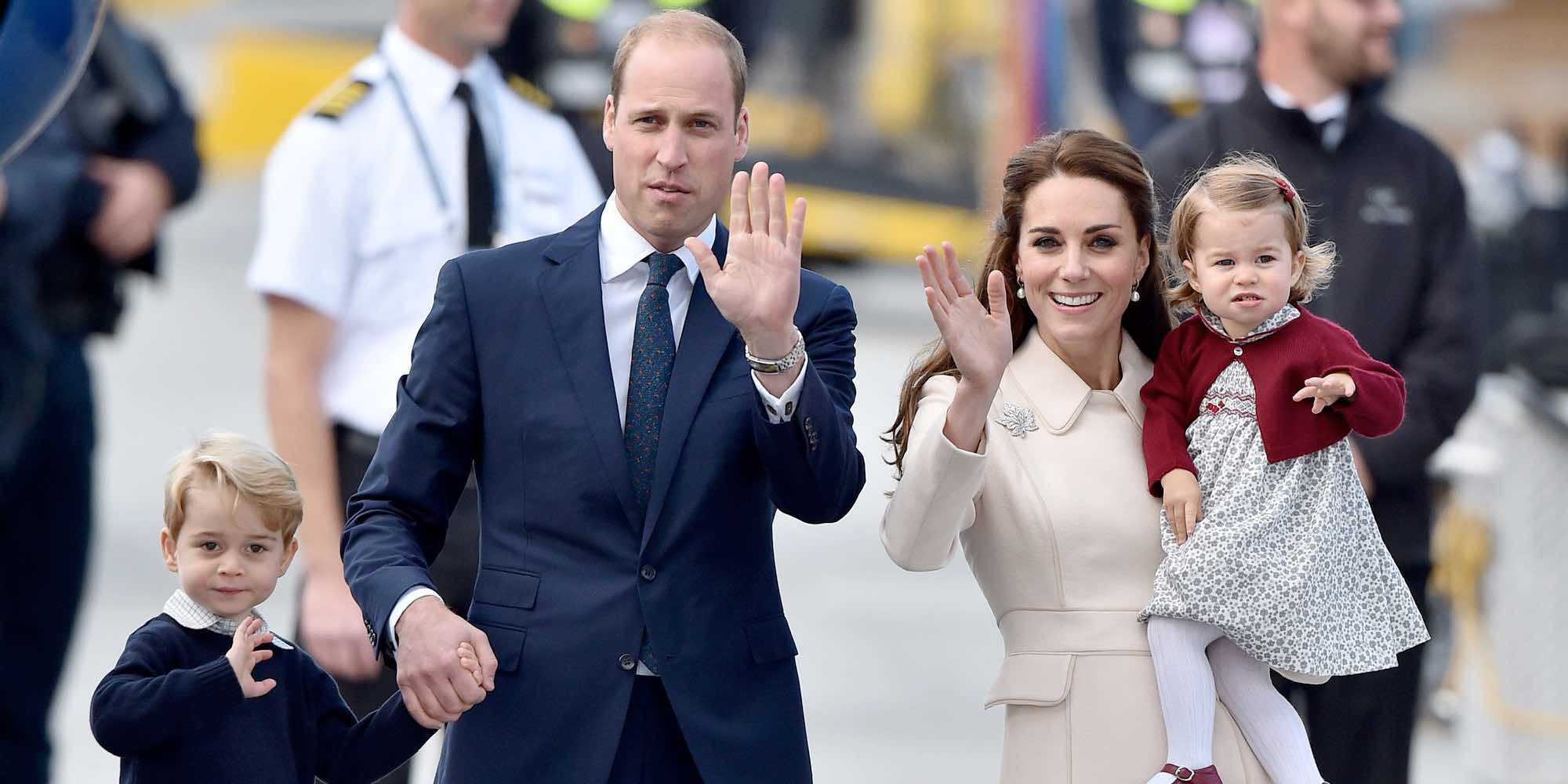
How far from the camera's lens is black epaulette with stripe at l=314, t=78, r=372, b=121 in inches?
166

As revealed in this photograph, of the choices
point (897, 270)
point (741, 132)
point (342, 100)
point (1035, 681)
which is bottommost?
point (1035, 681)

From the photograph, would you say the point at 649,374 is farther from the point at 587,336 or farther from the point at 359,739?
the point at 359,739

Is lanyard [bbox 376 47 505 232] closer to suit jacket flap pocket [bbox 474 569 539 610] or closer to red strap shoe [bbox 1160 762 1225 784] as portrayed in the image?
suit jacket flap pocket [bbox 474 569 539 610]

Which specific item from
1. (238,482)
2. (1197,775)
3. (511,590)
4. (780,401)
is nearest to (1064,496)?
(1197,775)

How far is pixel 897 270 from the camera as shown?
17734mm

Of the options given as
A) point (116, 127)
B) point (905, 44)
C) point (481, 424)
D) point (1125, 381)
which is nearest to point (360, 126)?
point (116, 127)

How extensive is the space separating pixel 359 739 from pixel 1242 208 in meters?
1.38

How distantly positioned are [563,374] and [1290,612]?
101cm

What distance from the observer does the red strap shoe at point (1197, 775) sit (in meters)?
2.90

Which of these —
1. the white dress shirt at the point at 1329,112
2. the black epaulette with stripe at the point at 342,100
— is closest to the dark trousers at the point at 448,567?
the black epaulette with stripe at the point at 342,100

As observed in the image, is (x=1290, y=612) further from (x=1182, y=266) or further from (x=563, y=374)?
(x=563, y=374)

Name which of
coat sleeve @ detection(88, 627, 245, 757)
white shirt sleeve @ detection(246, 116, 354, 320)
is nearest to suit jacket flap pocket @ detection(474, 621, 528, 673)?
coat sleeve @ detection(88, 627, 245, 757)

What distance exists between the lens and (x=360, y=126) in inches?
166

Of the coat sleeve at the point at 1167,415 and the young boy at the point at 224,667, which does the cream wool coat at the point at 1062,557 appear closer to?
the coat sleeve at the point at 1167,415
